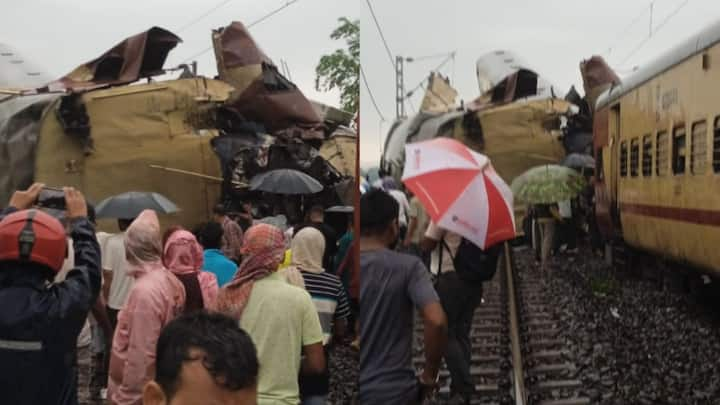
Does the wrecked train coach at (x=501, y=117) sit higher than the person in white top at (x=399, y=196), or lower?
higher

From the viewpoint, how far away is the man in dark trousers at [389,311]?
9.42ft

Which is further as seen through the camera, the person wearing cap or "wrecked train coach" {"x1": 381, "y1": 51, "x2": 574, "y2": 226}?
the person wearing cap

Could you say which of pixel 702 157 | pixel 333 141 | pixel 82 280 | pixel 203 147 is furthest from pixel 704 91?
pixel 82 280

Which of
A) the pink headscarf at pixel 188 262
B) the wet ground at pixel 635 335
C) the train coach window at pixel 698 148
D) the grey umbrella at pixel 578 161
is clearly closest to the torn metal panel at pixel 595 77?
the grey umbrella at pixel 578 161

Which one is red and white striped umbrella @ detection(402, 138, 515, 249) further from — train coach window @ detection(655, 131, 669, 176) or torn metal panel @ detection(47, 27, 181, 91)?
torn metal panel @ detection(47, 27, 181, 91)

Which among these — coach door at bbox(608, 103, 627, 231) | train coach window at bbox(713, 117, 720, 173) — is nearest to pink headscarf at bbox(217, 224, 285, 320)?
coach door at bbox(608, 103, 627, 231)

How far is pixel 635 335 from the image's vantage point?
2.79m

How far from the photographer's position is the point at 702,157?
8.30 feet

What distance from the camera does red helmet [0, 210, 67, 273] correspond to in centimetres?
286

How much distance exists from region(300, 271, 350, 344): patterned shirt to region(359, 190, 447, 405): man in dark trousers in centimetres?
9

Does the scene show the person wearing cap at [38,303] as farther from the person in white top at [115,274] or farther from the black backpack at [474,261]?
the black backpack at [474,261]

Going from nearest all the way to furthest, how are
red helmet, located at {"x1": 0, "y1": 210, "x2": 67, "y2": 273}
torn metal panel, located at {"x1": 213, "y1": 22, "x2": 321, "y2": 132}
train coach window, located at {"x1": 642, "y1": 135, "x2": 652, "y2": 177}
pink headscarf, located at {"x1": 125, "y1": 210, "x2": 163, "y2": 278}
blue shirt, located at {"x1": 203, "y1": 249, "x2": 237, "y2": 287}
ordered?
train coach window, located at {"x1": 642, "y1": 135, "x2": 652, "y2": 177} → red helmet, located at {"x1": 0, "y1": 210, "x2": 67, "y2": 273} → torn metal panel, located at {"x1": 213, "y1": 22, "x2": 321, "y2": 132} → pink headscarf, located at {"x1": 125, "y1": 210, "x2": 163, "y2": 278} → blue shirt, located at {"x1": 203, "y1": 249, "x2": 237, "y2": 287}

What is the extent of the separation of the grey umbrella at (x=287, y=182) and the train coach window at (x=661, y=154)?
85 centimetres

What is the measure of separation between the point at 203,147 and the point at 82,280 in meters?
0.51
